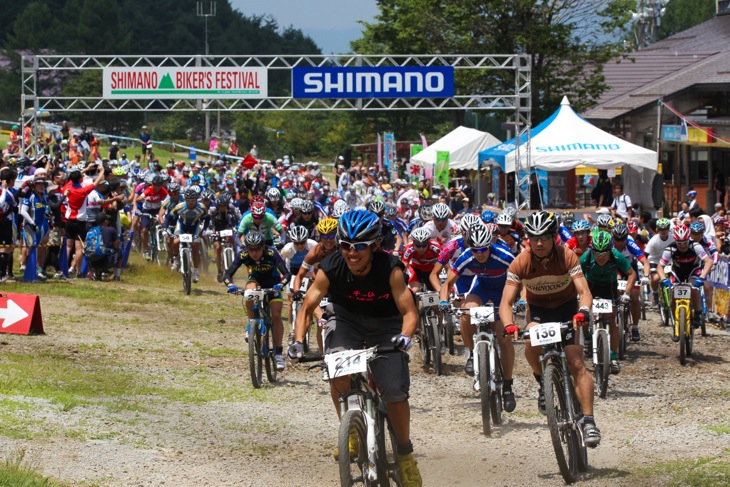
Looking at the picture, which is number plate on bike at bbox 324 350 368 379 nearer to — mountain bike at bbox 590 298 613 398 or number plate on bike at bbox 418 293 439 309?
mountain bike at bbox 590 298 613 398

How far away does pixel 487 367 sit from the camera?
11.3 m

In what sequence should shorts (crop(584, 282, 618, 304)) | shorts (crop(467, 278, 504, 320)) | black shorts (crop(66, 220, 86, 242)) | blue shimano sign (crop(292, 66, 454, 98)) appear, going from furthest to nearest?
blue shimano sign (crop(292, 66, 454, 98)) < black shorts (crop(66, 220, 86, 242)) < shorts (crop(584, 282, 618, 304)) < shorts (crop(467, 278, 504, 320))

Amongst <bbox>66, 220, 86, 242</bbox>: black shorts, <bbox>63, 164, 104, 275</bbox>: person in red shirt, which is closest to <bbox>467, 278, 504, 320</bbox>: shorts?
<bbox>63, 164, 104, 275</bbox>: person in red shirt

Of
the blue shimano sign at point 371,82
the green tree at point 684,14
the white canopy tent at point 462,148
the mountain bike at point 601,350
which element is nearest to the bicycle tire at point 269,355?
the mountain bike at point 601,350

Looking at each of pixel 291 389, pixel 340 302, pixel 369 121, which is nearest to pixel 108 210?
pixel 291 389

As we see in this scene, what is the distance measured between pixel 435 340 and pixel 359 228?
23.0 feet

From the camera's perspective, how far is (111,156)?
155ft

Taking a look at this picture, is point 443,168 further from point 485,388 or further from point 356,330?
point 356,330

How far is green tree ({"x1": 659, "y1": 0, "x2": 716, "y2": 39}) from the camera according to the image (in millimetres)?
127294

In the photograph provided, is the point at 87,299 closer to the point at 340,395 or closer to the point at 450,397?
the point at 450,397

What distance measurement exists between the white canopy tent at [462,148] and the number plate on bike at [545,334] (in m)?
31.7

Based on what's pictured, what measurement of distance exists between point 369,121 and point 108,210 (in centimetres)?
6550

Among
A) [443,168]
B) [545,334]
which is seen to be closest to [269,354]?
[545,334]

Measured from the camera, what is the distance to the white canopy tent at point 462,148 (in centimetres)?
4112
